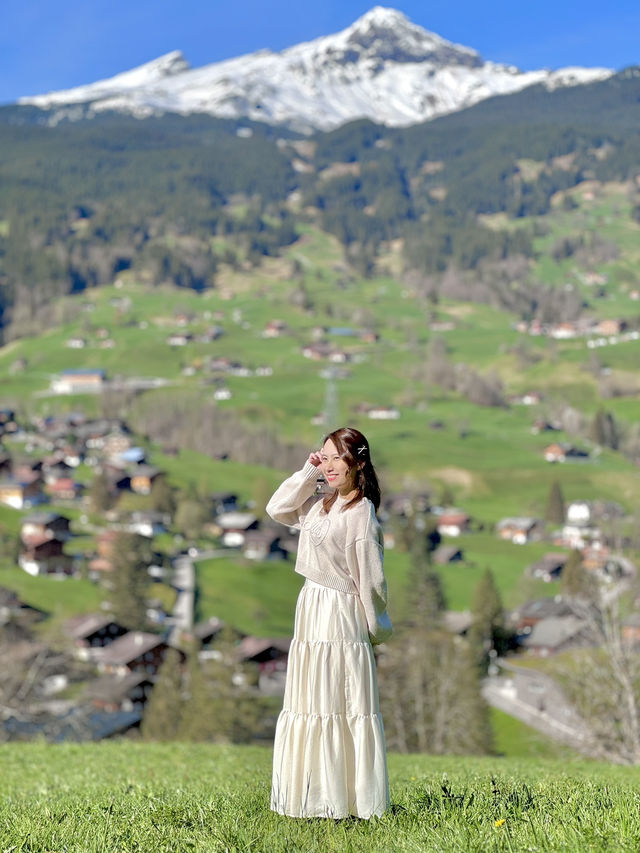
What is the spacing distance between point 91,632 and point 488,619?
3192 centimetres

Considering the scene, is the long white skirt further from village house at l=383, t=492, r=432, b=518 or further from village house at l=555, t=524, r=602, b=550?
village house at l=383, t=492, r=432, b=518

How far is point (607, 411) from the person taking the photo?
183750mm

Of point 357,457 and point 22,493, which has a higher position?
point 357,457

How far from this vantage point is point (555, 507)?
134375mm

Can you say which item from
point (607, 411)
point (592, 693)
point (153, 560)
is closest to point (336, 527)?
point (592, 693)

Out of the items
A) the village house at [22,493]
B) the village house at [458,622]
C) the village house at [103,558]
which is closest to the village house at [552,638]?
the village house at [458,622]

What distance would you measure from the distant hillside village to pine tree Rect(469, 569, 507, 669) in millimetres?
1303

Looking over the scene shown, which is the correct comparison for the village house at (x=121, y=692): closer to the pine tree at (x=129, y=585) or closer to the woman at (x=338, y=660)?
the pine tree at (x=129, y=585)

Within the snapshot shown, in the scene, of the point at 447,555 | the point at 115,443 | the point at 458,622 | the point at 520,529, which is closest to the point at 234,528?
the point at 447,555

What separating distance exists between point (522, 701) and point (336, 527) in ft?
212

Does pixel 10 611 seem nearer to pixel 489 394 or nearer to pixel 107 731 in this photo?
pixel 107 731

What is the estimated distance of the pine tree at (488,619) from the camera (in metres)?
79.8

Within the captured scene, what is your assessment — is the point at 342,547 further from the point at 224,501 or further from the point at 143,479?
the point at 143,479

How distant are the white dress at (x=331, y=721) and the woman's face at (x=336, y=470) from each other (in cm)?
21
